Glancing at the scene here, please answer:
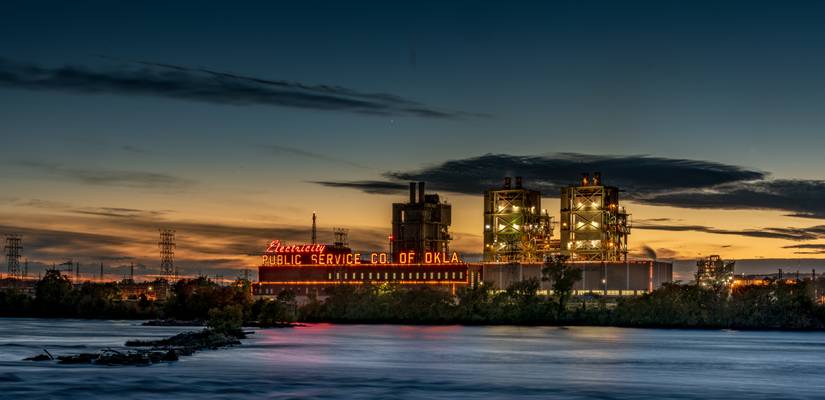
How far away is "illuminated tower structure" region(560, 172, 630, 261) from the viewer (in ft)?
627

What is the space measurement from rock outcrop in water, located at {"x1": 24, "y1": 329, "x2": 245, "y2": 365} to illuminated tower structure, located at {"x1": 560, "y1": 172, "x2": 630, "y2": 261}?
3592 inches

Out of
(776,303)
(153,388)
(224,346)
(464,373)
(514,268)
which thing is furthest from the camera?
(514,268)

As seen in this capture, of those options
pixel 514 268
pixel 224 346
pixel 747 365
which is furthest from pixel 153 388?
pixel 514 268

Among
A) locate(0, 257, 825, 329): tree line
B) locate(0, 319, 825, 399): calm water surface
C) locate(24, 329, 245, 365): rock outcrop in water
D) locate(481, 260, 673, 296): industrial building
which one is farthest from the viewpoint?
locate(481, 260, 673, 296): industrial building

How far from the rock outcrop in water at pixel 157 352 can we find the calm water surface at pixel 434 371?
1440 millimetres

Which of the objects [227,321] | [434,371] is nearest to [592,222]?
[227,321]

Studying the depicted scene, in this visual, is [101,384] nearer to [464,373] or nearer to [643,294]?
[464,373]

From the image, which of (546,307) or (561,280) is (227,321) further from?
(546,307)

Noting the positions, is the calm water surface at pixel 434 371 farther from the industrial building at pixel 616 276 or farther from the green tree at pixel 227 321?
the industrial building at pixel 616 276

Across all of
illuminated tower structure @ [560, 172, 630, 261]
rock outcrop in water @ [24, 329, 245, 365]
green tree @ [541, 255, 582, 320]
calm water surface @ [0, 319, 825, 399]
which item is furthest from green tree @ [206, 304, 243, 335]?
illuminated tower structure @ [560, 172, 630, 261]

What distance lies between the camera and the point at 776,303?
160 meters

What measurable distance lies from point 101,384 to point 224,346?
36.4 metres

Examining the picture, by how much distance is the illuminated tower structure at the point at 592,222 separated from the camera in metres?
191

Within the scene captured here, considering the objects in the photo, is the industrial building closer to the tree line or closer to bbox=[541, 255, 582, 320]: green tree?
the tree line
